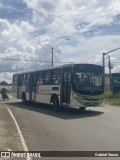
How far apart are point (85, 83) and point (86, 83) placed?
62mm

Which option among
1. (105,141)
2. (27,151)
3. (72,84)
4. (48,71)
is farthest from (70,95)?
(27,151)

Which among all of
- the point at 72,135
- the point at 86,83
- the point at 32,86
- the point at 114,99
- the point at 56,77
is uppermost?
→ the point at 56,77

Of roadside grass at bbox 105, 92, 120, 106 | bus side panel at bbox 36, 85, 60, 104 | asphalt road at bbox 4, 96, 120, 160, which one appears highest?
bus side panel at bbox 36, 85, 60, 104

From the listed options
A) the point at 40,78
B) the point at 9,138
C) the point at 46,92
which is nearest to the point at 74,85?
the point at 46,92

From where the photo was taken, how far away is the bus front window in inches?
934

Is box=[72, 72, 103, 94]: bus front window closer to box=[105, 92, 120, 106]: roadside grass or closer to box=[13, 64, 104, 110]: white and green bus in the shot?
box=[13, 64, 104, 110]: white and green bus

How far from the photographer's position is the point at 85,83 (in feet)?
78.2

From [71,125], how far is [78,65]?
6.60m

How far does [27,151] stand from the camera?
11242mm

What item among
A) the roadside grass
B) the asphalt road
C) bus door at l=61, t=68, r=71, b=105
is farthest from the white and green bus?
the roadside grass

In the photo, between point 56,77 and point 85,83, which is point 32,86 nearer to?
point 56,77

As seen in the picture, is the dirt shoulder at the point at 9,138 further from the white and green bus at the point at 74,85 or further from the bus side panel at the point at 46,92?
the bus side panel at the point at 46,92

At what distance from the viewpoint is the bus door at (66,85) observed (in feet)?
79.5

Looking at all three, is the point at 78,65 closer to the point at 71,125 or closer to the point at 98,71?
the point at 98,71
